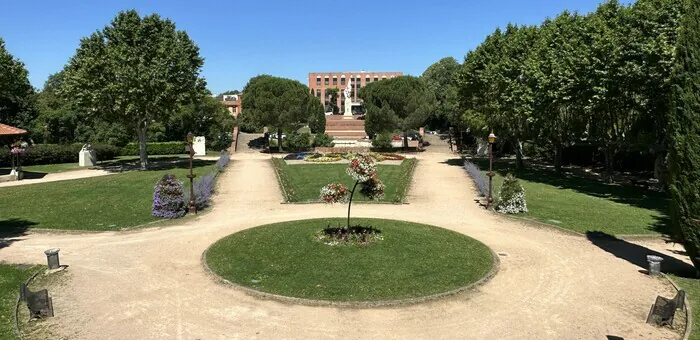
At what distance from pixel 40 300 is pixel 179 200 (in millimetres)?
10656

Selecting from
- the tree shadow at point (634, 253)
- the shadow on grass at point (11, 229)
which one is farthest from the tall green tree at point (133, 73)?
the tree shadow at point (634, 253)

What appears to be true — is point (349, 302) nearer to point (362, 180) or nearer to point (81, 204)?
point (362, 180)

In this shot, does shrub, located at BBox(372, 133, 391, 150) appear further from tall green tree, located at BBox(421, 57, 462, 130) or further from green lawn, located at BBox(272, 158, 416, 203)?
tall green tree, located at BBox(421, 57, 462, 130)

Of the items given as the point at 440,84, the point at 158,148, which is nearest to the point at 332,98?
the point at 440,84

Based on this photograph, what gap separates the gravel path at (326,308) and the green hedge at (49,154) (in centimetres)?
2706

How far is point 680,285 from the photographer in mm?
11891

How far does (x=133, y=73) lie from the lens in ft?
102

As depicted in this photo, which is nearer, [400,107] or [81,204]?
[81,204]

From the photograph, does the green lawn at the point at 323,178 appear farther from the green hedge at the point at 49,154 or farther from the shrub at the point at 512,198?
the green hedge at the point at 49,154

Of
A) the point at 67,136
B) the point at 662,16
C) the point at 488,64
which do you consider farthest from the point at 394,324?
the point at 67,136

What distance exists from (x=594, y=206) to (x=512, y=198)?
4.90 meters

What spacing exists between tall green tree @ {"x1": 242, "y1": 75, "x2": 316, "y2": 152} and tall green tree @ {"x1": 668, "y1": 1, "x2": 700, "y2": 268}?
40.6 meters

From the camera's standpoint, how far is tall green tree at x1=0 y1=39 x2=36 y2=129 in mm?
37534

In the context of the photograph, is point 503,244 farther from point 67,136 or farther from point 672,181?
point 67,136
